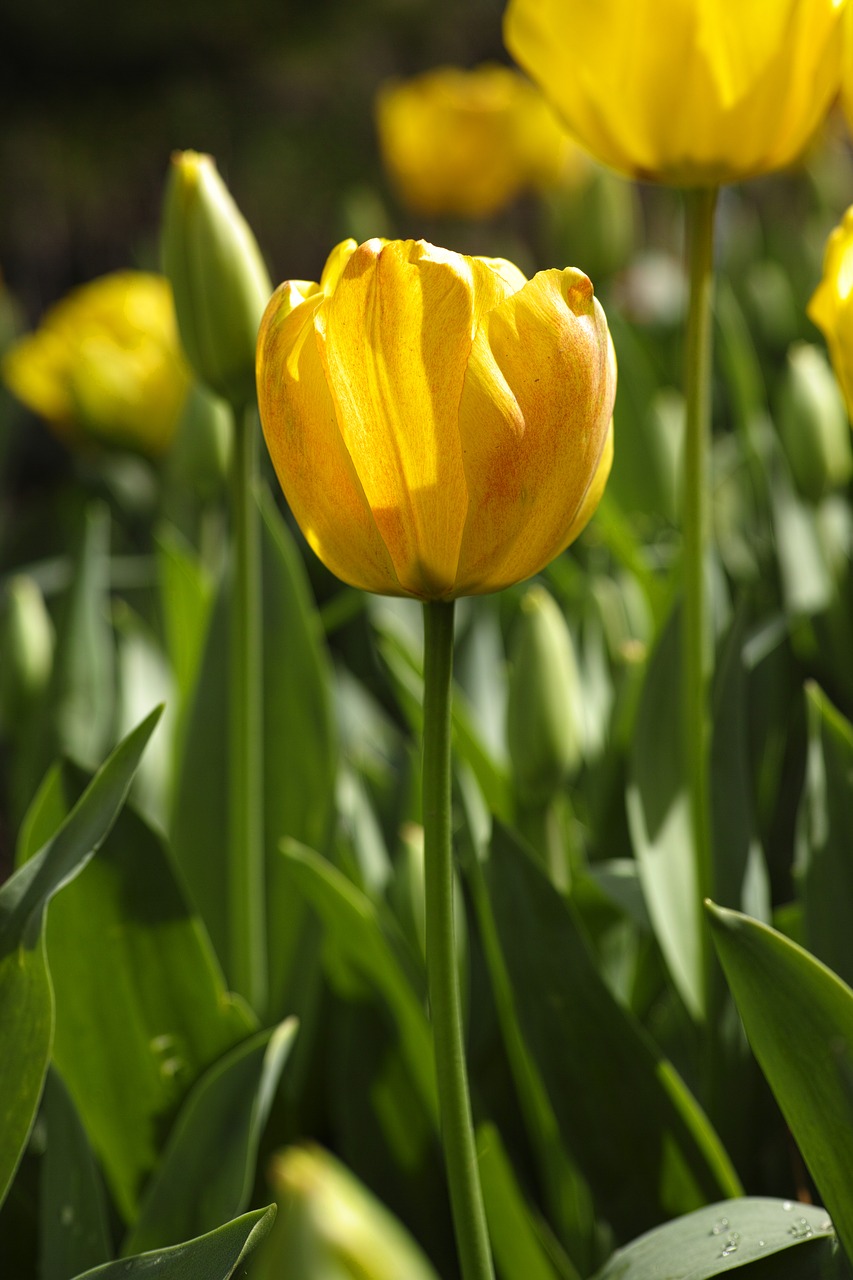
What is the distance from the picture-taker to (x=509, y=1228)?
1.85ft

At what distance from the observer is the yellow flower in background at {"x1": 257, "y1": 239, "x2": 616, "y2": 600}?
382mm

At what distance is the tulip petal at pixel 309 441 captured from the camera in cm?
39

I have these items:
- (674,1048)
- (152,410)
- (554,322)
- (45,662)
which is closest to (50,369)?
(152,410)

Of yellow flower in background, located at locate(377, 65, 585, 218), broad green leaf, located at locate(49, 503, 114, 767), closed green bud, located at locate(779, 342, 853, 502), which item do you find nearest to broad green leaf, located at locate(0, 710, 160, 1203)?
broad green leaf, located at locate(49, 503, 114, 767)

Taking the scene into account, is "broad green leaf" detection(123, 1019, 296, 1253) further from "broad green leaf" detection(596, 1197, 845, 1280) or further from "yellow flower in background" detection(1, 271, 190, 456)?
"yellow flower in background" detection(1, 271, 190, 456)

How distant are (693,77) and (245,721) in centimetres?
35

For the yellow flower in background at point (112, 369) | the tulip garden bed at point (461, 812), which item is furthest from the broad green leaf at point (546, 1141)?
the yellow flower in background at point (112, 369)

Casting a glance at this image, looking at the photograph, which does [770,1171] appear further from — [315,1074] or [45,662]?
[45,662]

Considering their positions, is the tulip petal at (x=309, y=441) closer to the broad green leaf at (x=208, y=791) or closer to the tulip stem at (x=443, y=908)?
the tulip stem at (x=443, y=908)

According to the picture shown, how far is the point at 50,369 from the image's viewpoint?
148 centimetres

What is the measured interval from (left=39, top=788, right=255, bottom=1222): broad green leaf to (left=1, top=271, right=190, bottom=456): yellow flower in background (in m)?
0.81

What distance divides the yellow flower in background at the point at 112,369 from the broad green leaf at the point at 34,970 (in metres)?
0.90

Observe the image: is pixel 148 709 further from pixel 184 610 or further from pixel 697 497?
pixel 697 497

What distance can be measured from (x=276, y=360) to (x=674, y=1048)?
0.46 m
